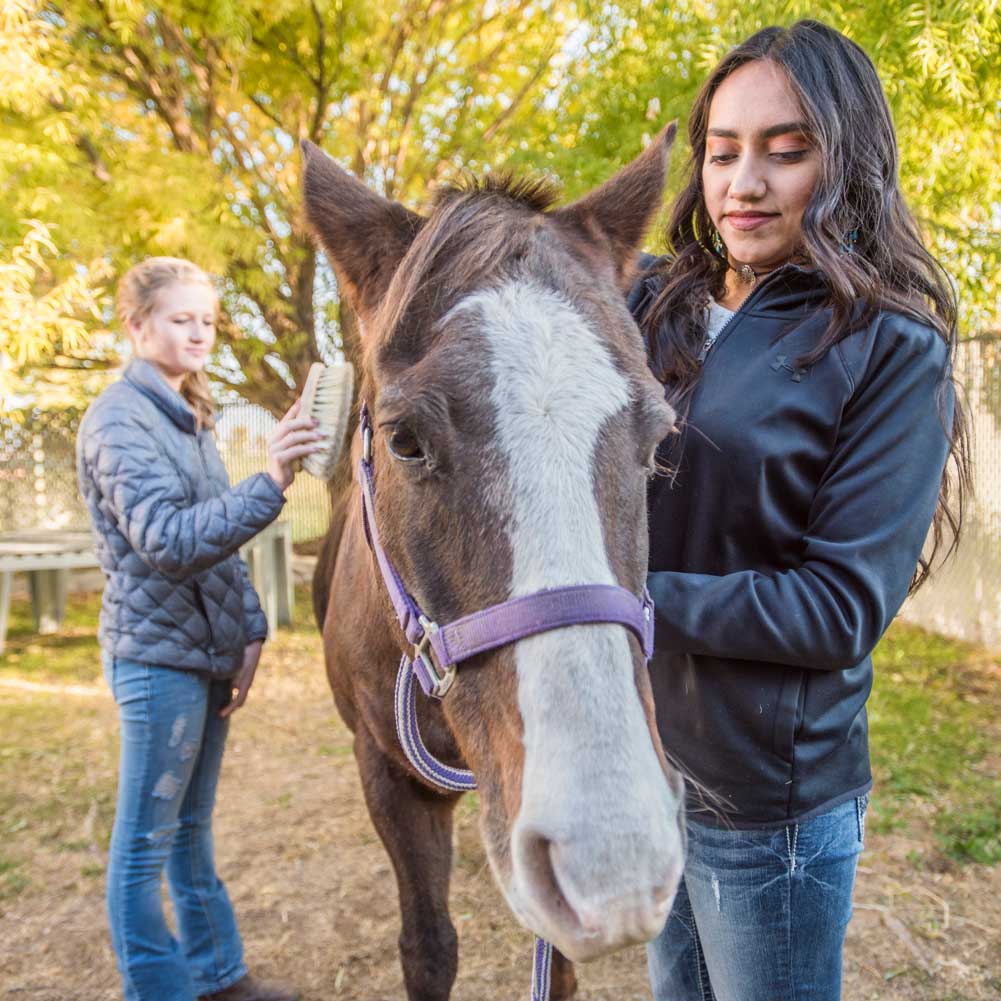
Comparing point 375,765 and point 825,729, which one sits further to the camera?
point 375,765

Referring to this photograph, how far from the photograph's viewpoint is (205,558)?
2283 millimetres

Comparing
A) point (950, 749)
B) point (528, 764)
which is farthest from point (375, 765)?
point (950, 749)

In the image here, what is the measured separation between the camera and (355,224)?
1720 millimetres

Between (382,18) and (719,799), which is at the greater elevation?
(382,18)

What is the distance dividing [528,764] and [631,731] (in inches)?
6.0

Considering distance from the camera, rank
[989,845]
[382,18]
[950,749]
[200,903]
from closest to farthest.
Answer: [200,903], [989,845], [950,749], [382,18]

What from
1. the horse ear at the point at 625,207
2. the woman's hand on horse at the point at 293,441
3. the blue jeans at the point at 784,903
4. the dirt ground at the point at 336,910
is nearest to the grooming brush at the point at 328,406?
the woman's hand on horse at the point at 293,441

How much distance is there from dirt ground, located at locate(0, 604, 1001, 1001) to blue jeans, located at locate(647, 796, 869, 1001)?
1768 mm

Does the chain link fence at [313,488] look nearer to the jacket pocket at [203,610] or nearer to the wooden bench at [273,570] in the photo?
the wooden bench at [273,570]

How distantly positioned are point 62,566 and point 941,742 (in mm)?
7272

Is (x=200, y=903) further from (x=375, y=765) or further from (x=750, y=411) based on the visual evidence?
(x=750, y=411)

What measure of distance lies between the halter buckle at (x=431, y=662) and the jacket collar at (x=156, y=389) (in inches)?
62.2

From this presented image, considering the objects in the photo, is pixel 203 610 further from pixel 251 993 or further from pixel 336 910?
pixel 336 910

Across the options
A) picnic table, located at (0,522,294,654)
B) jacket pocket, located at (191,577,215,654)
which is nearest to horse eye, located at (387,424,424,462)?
jacket pocket, located at (191,577,215,654)
